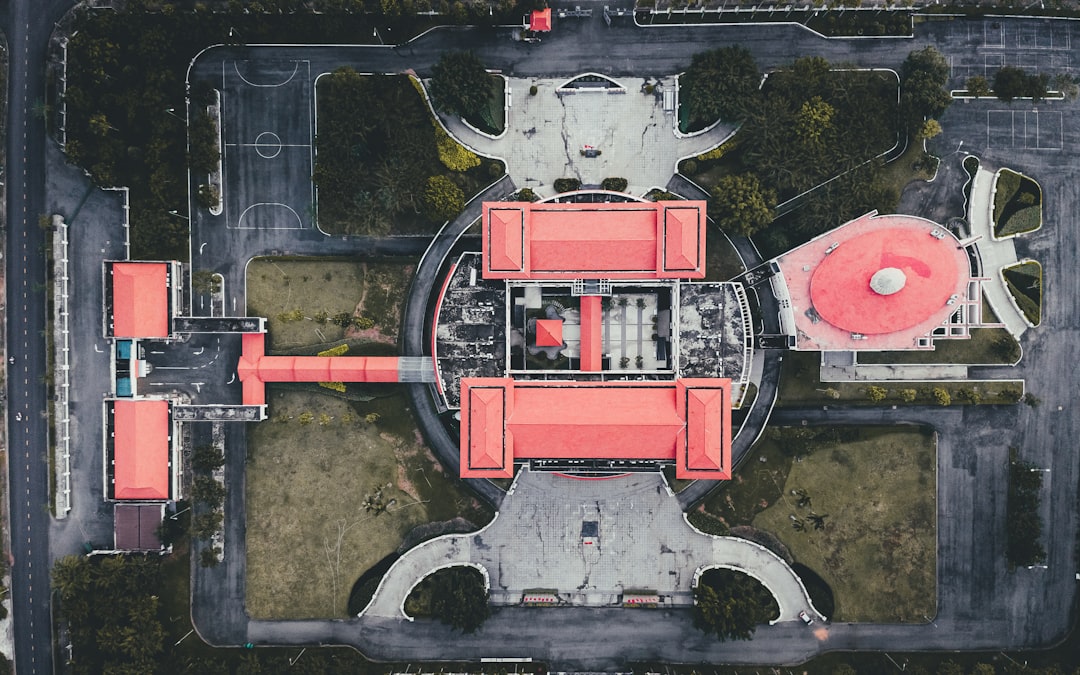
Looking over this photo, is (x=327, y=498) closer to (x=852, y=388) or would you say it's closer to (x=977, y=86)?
(x=852, y=388)

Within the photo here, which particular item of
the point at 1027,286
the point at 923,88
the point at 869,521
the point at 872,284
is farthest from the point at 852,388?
the point at 923,88

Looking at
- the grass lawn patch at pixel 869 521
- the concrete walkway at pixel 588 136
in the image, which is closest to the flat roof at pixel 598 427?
the grass lawn patch at pixel 869 521

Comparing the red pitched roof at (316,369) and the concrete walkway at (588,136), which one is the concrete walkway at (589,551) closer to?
the red pitched roof at (316,369)

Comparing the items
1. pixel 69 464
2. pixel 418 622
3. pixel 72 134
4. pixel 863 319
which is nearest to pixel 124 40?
pixel 72 134

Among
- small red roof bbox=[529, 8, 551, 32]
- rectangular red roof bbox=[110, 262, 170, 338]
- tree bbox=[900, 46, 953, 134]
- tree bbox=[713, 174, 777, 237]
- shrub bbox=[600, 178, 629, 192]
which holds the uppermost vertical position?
small red roof bbox=[529, 8, 551, 32]

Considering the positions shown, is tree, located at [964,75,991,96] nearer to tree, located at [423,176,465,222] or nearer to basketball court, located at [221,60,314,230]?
tree, located at [423,176,465,222]

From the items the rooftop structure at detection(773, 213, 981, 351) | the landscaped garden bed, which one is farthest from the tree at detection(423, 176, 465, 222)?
the landscaped garden bed
